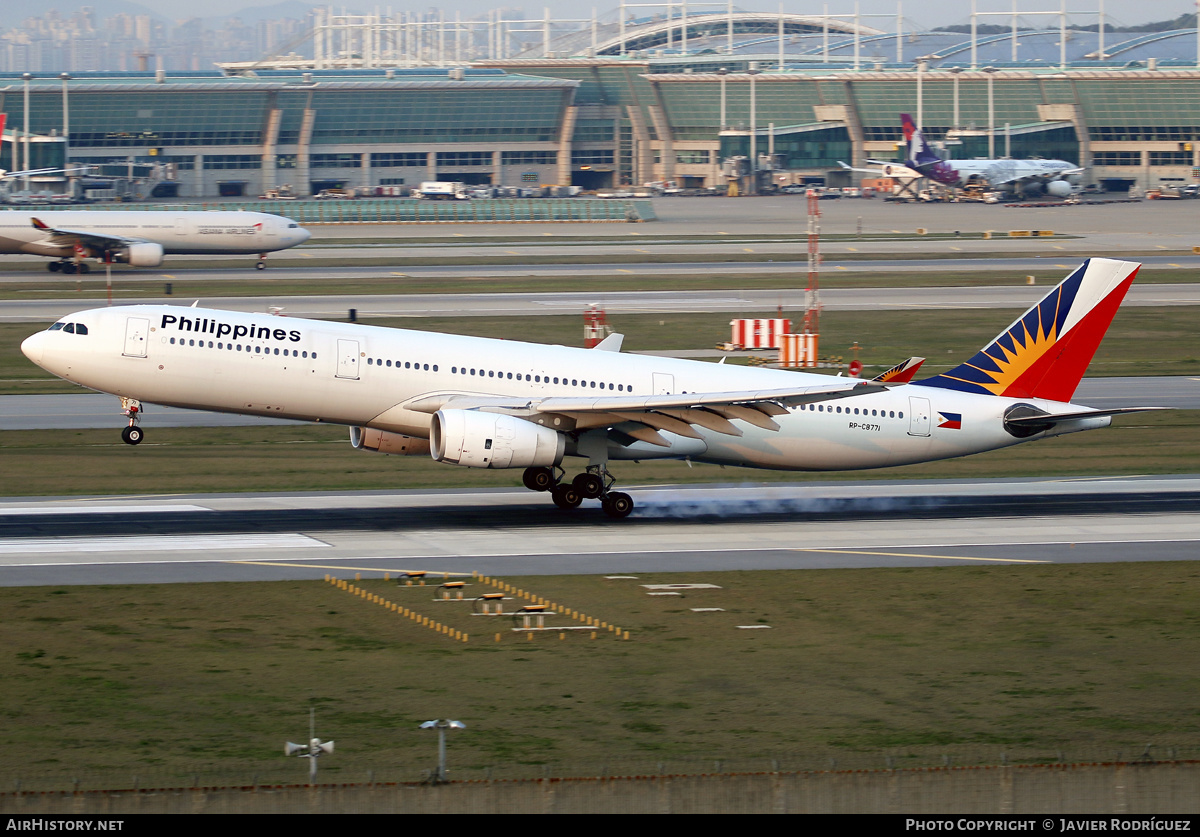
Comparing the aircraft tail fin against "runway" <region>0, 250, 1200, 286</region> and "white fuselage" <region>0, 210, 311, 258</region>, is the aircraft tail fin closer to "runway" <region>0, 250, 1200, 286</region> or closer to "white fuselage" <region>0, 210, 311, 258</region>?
"runway" <region>0, 250, 1200, 286</region>

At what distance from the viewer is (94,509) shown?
130 feet

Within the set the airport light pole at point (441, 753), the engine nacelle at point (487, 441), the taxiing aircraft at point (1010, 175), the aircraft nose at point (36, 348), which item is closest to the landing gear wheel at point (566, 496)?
the engine nacelle at point (487, 441)

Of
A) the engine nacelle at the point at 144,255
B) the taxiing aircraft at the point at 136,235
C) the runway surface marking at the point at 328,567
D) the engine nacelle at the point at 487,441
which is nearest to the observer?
the runway surface marking at the point at 328,567

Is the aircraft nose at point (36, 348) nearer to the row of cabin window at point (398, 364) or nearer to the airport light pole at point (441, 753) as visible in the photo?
the row of cabin window at point (398, 364)

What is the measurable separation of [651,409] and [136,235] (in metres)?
87.2

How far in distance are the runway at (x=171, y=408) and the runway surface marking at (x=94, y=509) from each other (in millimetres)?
11418

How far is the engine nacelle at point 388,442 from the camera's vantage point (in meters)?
39.6

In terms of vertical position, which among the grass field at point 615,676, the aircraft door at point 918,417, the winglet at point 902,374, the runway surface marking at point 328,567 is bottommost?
the grass field at point 615,676

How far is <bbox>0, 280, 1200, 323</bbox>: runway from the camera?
84.7 meters

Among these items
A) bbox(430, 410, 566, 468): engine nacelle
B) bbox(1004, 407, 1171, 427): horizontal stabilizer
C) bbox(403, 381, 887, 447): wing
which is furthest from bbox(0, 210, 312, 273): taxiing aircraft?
bbox(1004, 407, 1171, 427): horizontal stabilizer

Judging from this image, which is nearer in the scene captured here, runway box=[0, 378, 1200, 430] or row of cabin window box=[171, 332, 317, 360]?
row of cabin window box=[171, 332, 317, 360]

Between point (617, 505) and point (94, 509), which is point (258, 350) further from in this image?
point (617, 505)

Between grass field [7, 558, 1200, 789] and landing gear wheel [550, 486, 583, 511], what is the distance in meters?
7.68

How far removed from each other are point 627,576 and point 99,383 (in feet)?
53.6
